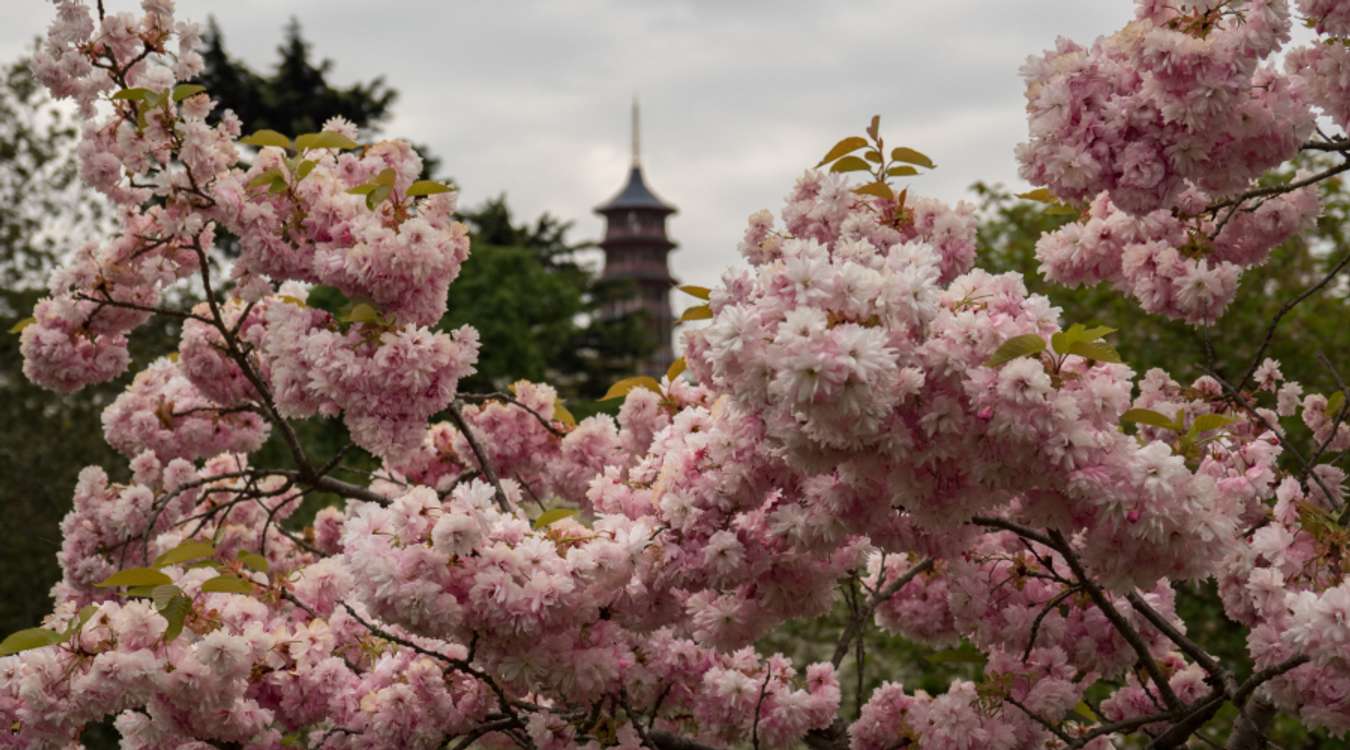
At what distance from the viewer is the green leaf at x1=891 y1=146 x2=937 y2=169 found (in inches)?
131

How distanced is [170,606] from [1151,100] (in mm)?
2353

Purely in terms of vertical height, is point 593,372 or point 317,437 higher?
point 593,372

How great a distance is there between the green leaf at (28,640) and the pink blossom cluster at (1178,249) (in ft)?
9.22

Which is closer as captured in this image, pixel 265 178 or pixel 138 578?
pixel 138 578

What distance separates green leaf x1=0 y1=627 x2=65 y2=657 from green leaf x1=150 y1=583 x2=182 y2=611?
0.89 feet

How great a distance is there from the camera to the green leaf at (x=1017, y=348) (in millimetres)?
2361

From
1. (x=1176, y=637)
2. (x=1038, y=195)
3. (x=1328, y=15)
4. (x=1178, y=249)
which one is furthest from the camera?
(x=1178, y=249)

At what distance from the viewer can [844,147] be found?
133 inches

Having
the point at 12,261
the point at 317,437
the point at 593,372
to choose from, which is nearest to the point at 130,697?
the point at 12,261

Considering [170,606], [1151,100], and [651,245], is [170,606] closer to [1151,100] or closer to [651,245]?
[1151,100]

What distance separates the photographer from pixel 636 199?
6512cm

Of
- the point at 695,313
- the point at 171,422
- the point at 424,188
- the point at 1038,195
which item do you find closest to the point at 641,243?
the point at 171,422

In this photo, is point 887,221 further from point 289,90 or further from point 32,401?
point 289,90

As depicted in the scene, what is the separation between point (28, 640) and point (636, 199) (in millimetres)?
62545
